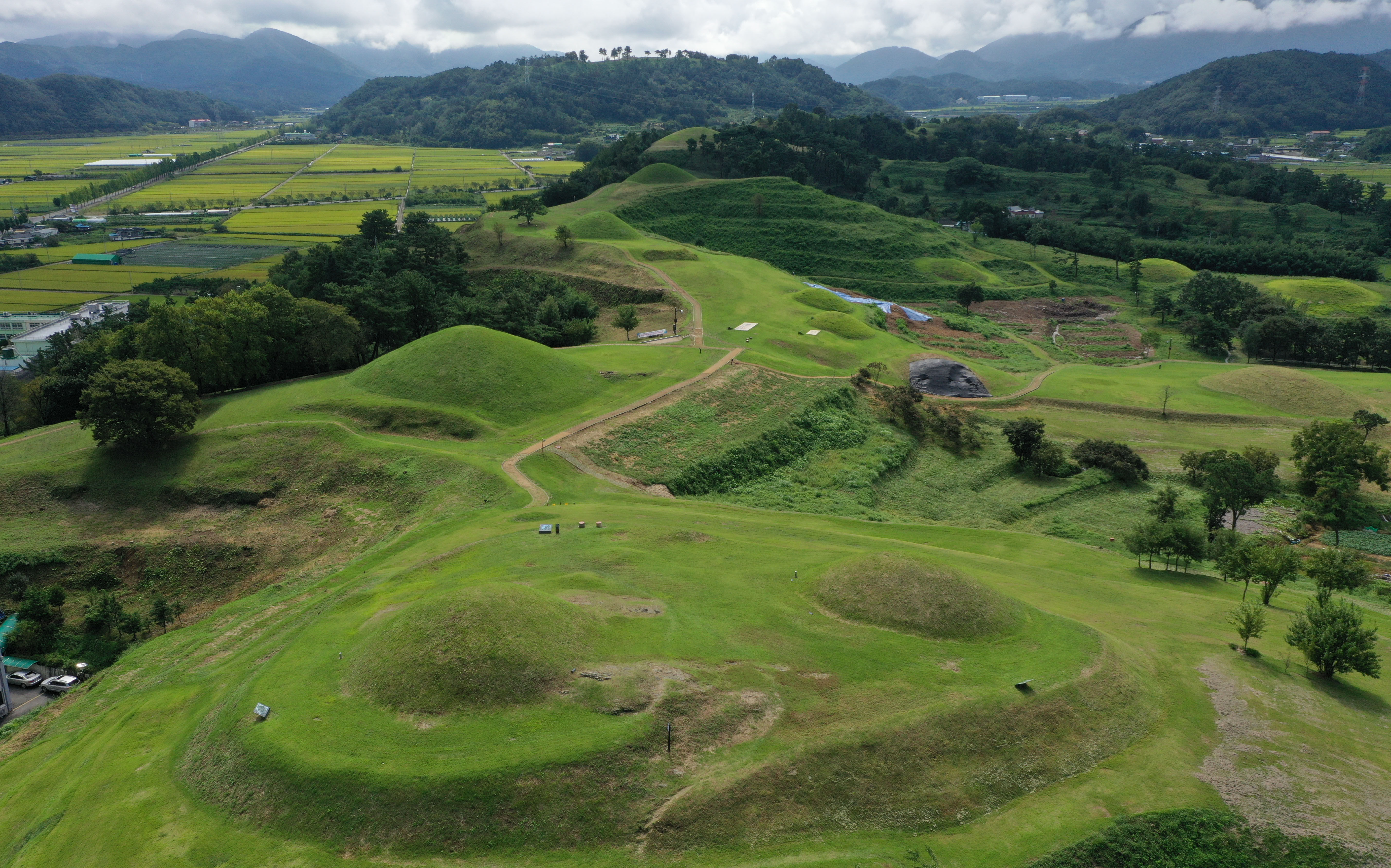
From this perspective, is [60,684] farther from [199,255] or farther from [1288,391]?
[199,255]

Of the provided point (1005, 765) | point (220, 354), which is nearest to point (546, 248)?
point (220, 354)

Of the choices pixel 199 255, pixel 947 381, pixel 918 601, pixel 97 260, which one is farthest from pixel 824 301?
pixel 97 260

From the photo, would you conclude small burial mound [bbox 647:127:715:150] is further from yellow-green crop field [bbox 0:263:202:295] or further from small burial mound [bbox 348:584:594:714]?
small burial mound [bbox 348:584:594:714]

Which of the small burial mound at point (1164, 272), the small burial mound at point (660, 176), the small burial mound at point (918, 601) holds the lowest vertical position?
the small burial mound at point (918, 601)

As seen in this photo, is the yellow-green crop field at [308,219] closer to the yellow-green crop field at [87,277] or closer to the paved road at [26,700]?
the yellow-green crop field at [87,277]

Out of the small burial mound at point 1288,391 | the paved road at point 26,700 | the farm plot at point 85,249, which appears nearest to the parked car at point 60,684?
the paved road at point 26,700

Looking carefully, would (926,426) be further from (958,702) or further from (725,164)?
(725,164)
